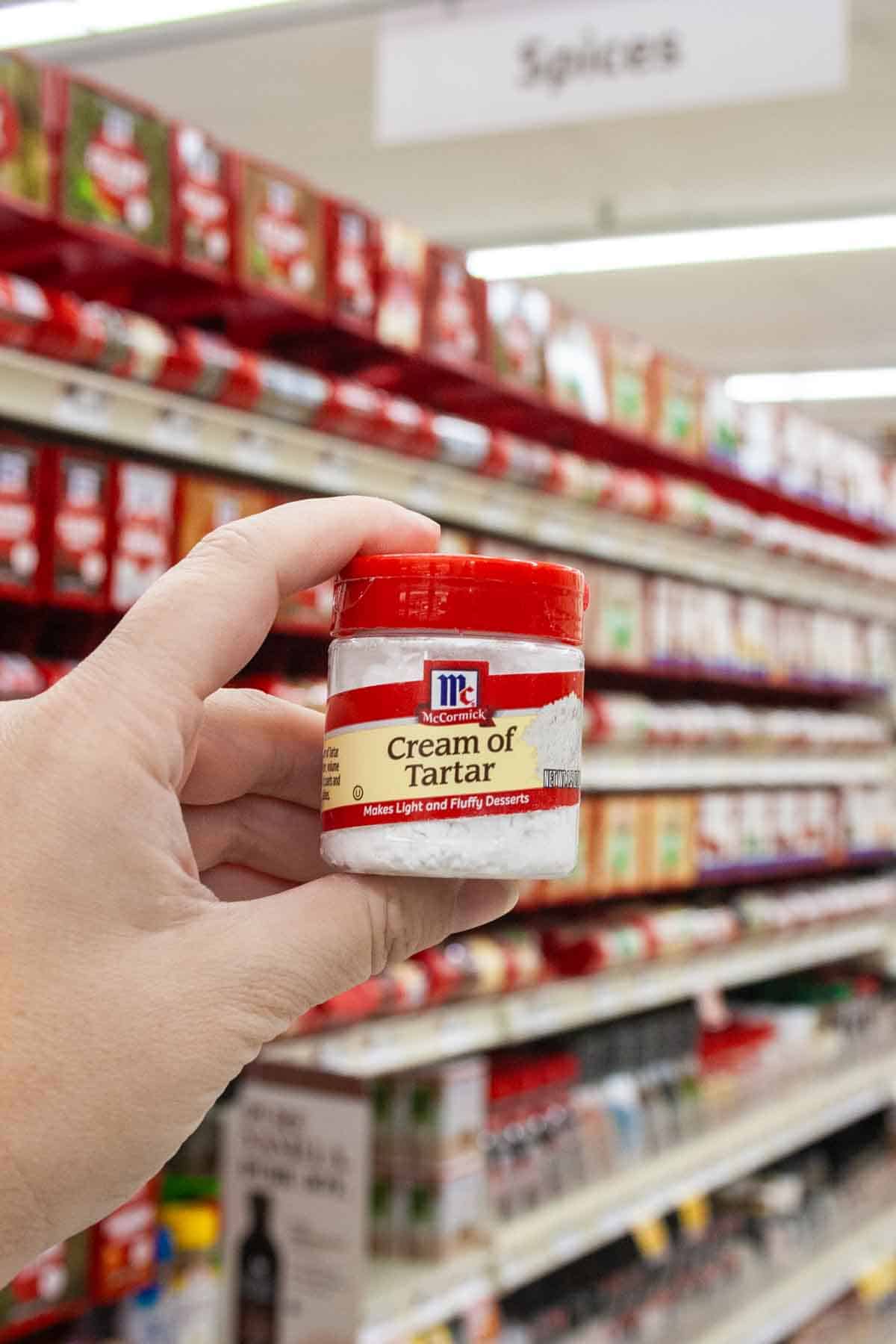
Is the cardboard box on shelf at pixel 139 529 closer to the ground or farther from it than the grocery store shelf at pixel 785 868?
farther from it

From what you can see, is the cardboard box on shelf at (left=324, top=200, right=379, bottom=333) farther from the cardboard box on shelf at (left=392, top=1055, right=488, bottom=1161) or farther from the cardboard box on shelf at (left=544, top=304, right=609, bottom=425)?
the cardboard box on shelf at (left=392, top=1055, right=488, bottom=1161)

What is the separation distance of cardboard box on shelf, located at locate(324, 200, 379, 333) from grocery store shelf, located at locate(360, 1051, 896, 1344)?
1.76 metres

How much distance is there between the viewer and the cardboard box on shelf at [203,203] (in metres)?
2.39

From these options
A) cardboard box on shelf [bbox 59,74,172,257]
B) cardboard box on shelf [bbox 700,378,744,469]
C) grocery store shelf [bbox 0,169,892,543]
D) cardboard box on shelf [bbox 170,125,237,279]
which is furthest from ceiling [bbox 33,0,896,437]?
cardboard box on shelf [bbox 59,74,172,257]

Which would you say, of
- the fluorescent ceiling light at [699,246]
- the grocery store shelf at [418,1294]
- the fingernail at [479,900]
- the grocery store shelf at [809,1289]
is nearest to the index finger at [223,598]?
the fingernail at [479,900]

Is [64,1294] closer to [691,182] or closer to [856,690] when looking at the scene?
[856,690]

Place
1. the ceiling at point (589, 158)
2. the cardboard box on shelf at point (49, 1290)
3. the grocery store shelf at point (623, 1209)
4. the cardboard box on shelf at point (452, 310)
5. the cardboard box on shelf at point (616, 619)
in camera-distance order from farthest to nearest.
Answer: the ceiling at point (589, 158) < the cardboard box on shelf at point (616, 619) < the cardboard box on shelf at point (452, 310) < the grocery store shelf at point (623, 1209) < the cardboard box on shelf at point (49, 1290)

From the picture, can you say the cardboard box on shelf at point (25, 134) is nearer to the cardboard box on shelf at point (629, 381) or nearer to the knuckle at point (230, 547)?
the knuckle at point (230, 547)

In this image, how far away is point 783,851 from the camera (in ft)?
15.7

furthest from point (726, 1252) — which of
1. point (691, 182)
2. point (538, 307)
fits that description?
point (691, 182)

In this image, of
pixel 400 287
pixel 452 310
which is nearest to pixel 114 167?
pixel 400 287

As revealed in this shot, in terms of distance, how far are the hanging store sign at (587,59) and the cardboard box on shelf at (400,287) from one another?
1.25 metres

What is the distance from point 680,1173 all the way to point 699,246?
6050 mm

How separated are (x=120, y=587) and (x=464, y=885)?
136 centimetres
